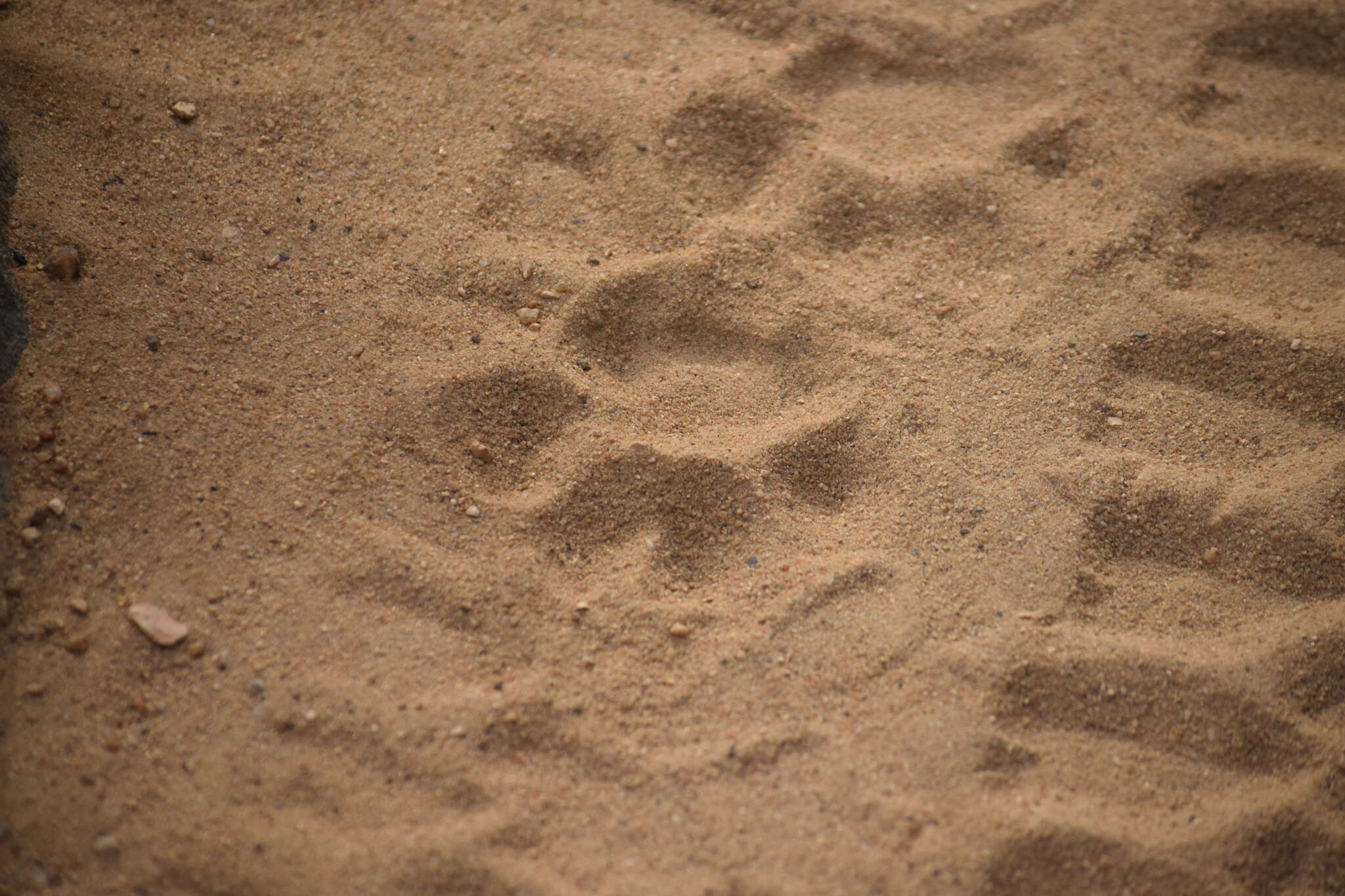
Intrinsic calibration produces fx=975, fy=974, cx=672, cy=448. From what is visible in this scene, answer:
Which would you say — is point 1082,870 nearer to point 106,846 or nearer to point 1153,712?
point 1153,712

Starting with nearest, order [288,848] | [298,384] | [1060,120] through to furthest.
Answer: [288,848] < [298,384] < [1060,120]

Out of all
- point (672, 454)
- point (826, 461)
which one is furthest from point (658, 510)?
point (826, 461)

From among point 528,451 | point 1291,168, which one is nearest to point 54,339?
point 528,451

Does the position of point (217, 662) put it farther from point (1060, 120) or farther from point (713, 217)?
point (1060, 120)

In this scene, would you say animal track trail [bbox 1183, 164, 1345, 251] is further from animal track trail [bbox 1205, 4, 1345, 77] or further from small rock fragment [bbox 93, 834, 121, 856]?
small rock fragment [bbox 93, 834, 121, 856]

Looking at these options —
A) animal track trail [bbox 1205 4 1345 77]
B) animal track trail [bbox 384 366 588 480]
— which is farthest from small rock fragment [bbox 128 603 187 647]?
animal track trail [bbox 1205 4 1345 77]

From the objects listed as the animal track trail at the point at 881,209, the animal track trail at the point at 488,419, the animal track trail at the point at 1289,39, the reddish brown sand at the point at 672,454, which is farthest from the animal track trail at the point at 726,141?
the animal track trail at the point at 1289,39
